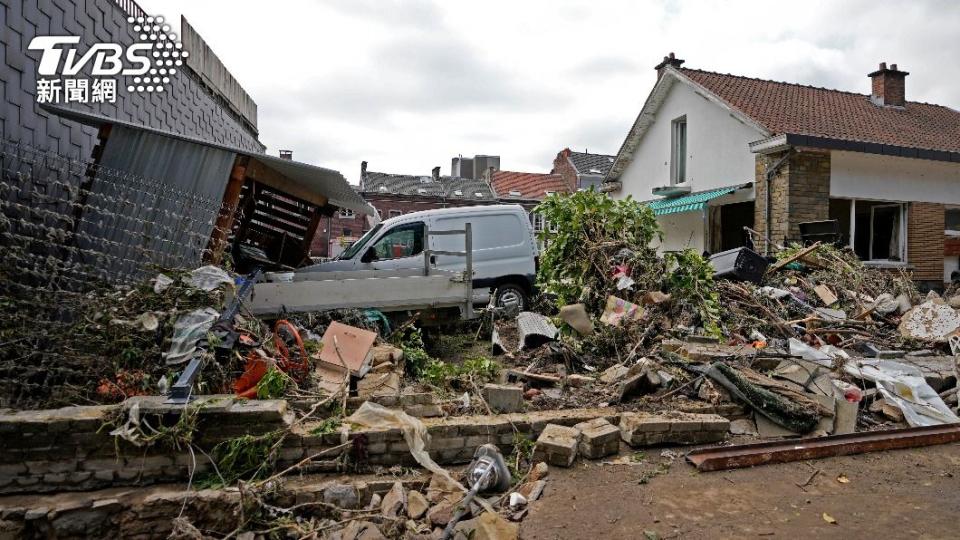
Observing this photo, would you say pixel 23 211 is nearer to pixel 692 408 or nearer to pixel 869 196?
pixel 692 408

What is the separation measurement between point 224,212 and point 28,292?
1736mm

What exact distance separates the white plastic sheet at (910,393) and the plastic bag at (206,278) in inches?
219

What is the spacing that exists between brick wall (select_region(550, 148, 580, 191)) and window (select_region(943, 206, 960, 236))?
20.9 m

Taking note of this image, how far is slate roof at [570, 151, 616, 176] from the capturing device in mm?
32875

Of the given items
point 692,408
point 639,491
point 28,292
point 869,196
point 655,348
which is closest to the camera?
point 639,491

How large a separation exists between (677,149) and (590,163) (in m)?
20.0

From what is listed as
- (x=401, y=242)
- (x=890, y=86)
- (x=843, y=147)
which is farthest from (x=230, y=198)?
(x=890, y=86)

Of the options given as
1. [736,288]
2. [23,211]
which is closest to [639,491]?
[23,211]

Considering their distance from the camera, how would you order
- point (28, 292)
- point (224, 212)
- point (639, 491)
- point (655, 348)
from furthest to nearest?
point (655, 348) < point (224, 212) < point (28, 292) < point (639, 491)

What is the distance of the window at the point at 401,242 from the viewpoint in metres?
8.26

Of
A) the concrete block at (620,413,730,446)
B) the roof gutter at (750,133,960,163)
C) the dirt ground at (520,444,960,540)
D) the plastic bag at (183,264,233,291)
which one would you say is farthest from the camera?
the roof gutter at (750,133,960,163)

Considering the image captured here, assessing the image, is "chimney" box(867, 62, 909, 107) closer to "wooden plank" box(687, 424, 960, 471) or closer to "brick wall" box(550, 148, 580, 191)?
"wooden plank" box(687, 424, 960, 471)

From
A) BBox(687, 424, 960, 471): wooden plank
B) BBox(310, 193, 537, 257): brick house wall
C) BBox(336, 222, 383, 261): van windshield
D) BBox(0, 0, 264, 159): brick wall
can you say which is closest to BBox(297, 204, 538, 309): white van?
BBox(336, 222, 383, 261): van windshield

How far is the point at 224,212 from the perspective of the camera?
513cm
